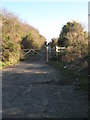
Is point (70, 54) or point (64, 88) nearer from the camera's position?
point (64, 88)

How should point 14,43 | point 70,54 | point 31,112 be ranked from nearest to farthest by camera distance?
point 31,112
point 70,54
point 14,43

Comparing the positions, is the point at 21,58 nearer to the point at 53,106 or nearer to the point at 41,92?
the point at 41,92

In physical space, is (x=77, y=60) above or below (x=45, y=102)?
above

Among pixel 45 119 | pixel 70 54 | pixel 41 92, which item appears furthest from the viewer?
pixel 70 54

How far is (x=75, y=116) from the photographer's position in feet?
18.5

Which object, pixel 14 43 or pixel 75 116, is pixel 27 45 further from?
pixel 75 116

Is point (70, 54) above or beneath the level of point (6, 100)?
above

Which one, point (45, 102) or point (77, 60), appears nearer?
point (45, 102)

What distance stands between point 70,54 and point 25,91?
30.4 ft

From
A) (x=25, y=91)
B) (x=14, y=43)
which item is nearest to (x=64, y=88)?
(x=25, y=91)

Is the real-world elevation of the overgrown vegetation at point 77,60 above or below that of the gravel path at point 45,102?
above

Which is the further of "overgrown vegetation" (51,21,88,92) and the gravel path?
"overgrown vegetation" (51,21,88,92)

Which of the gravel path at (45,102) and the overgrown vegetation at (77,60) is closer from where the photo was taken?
the gravel path at (45,102)

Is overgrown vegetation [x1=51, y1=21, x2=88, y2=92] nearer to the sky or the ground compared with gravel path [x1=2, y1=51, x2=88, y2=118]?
nearer to the sky
